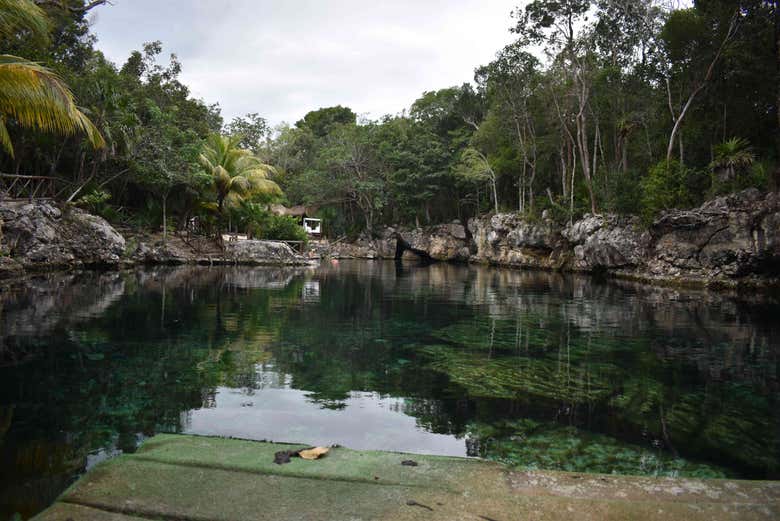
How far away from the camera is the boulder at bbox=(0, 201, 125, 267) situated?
15.3m

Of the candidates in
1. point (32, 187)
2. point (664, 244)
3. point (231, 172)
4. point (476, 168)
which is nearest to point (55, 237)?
point (32, 187)

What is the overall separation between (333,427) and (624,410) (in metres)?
2.72

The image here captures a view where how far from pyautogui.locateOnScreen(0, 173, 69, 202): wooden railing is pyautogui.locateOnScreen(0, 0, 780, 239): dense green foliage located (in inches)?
16.1

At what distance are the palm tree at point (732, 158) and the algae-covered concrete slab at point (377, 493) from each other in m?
17.9

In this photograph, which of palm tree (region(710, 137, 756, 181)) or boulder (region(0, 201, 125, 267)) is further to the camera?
palm tree (region(710, 137, 756, 181))

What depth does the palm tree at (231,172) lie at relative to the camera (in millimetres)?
26391

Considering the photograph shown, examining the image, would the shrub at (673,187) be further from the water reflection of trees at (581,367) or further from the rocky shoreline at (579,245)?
the water reflection of trees at (581,367)

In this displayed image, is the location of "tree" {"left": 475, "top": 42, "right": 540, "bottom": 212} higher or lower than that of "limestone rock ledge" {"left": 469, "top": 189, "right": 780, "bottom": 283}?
higher

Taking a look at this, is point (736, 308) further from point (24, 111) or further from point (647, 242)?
point (24, 111)

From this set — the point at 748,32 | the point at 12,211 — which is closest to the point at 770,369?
the point at 748,32

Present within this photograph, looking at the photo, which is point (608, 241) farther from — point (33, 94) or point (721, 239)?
point (33, 94)

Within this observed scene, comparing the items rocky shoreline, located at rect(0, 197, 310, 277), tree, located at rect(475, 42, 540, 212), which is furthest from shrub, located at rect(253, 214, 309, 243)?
tree, located at rect(475, 42, 540, 212)

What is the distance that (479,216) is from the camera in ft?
121

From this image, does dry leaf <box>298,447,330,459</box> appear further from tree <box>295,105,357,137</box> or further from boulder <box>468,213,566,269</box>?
tree <box>295,105,357,137</box>
